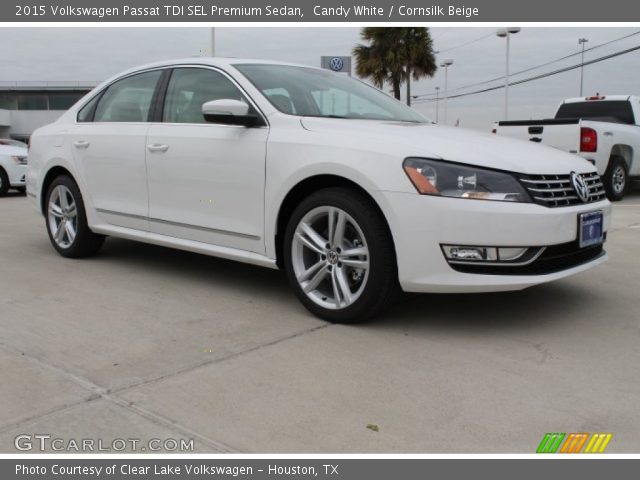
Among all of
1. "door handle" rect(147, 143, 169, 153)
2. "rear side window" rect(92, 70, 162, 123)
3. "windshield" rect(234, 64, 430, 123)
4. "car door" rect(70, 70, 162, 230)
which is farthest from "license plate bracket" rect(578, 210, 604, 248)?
"rear side window" rect(92, 70, 162, 123)

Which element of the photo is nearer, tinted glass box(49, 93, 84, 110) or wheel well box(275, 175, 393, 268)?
wheel well box(275, 175, 393, 268)

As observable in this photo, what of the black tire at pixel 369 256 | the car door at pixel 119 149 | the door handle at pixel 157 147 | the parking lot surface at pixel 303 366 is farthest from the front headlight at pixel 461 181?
the car door at pixel 119 149

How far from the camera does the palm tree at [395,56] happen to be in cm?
2734

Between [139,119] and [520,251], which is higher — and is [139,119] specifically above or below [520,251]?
above

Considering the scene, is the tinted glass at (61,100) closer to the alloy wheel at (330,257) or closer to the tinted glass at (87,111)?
the tinted glass at (87,111)

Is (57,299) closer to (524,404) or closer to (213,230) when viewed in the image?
(213,230)

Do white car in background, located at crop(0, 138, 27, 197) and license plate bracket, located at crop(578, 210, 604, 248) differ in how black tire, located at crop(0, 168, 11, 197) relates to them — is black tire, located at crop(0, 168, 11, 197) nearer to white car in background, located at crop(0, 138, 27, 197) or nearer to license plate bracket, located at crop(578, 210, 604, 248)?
white car in background, located at crop(0, 138, 27, 197)

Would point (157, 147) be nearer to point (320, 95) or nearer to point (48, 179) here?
point (320, 95)

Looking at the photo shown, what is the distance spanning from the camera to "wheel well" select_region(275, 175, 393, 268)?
4017 millimetres

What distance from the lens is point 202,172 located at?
4.62m

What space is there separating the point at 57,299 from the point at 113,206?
3.40 ft

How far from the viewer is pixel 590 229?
404cm

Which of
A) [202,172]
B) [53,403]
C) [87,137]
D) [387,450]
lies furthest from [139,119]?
[387,450]

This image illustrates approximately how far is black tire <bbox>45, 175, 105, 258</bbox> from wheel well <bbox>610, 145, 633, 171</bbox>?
8351 millimetres
